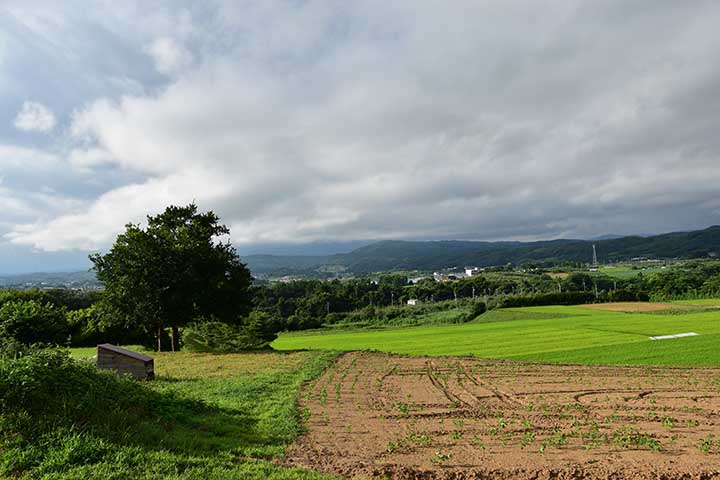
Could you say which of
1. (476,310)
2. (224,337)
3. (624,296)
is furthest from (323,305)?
(224,337)

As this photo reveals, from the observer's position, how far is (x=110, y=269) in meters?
26.7

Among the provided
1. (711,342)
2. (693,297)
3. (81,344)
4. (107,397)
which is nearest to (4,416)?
(107,397)

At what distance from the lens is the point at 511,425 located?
10.8 meters

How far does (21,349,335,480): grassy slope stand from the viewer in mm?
6727

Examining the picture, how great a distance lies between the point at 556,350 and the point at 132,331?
3672cm

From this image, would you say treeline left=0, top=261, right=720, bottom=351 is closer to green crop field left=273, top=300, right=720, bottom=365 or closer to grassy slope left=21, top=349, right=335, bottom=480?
grassy slope left=21, top=349, right=335, bottom=480

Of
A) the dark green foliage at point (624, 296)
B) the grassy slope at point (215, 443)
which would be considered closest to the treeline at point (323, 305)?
the dark green foliage at point (624, 296)

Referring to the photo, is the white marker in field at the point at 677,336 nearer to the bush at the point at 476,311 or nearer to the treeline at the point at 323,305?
the treeline at the point at 323,305

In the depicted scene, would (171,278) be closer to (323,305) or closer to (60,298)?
(60,298)

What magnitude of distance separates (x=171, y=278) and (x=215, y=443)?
20.2 m

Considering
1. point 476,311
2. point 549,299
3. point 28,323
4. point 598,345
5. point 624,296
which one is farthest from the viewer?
point 624,296

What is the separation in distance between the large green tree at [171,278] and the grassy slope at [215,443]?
9.94 meters

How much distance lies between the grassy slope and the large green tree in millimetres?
9940

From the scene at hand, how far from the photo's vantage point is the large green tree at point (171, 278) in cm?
2619
